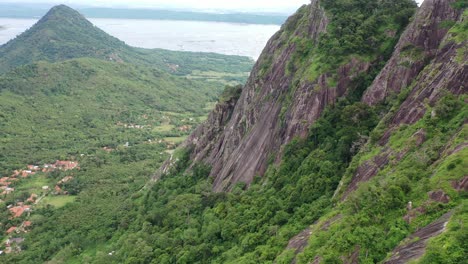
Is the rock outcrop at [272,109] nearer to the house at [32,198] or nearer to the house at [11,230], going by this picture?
the house at [11,230]

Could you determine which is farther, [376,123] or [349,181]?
[376,123]

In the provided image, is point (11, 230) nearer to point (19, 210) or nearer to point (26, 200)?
point (19, 210)

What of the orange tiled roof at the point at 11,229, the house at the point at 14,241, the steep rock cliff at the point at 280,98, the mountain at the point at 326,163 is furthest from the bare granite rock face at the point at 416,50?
the orange tiled roof at the point at 11,229

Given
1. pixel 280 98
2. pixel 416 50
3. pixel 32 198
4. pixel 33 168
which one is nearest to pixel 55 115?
pixel 33 168

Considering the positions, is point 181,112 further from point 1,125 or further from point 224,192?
point 224,192

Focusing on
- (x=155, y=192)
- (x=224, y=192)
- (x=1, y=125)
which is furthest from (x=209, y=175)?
(x=1, y=125)

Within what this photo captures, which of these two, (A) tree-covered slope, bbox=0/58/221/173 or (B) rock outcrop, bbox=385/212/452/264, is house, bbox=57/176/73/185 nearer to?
(A) tree-covered slope, bbox=0/58/221/173
